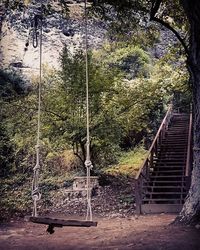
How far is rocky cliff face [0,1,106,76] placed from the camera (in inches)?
792

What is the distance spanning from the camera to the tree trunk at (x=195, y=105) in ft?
20.2

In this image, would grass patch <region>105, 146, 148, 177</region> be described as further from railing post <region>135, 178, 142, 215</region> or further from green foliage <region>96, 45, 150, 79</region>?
green foliage <region>96, 45, 150, 79</region>

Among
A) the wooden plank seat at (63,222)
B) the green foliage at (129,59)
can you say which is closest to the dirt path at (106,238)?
the wooden plank seat at (63,222)

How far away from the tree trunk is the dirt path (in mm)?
361

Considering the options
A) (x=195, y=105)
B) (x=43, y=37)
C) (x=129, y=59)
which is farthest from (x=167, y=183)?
(x=43, y=37)

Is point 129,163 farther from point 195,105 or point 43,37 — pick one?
point 43,37

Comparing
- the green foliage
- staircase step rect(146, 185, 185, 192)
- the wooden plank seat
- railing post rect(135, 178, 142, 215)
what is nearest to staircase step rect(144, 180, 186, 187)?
staircase step rect(146, 185, 185, 192)

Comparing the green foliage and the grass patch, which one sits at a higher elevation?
the green foliage

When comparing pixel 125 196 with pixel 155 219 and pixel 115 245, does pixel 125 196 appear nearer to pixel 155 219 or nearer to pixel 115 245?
pixel 155 219

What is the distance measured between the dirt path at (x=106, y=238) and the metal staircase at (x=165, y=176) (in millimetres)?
1266

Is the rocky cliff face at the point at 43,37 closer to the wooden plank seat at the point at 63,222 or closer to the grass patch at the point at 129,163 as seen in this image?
the grass patch at the point at 129,163

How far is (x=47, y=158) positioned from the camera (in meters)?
13.5

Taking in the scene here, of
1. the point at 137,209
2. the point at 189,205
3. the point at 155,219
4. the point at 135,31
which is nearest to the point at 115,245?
the point at 189,205

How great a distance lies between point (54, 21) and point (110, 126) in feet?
45.2
